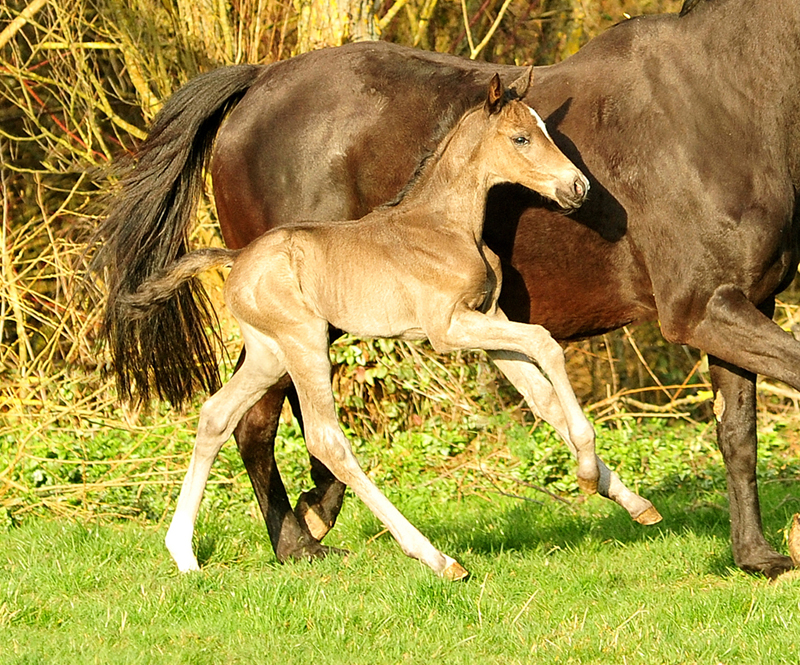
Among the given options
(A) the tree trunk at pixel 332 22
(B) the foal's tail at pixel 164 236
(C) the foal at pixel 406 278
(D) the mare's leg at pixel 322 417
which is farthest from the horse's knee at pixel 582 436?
(A) the tree trunk at pixel 332 22

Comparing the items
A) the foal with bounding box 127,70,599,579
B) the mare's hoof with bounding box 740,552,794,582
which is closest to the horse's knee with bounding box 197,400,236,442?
the foal with bounding box 127,70,599,579

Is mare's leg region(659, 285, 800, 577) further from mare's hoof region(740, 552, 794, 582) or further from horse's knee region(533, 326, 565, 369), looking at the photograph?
horse's knee region(533, 326, 565, 369)

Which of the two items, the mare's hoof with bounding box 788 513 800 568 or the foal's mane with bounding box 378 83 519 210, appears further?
the foal's mane with bounding box 378 83 519 210

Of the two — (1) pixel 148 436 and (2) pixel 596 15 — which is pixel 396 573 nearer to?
Answer: (1) pixel 148 436

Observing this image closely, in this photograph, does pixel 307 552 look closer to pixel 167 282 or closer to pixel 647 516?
pixel 167 282

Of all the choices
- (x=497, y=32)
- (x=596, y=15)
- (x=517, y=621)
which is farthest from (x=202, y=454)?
(x=596, y=15)

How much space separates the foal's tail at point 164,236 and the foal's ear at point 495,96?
4.86 ft

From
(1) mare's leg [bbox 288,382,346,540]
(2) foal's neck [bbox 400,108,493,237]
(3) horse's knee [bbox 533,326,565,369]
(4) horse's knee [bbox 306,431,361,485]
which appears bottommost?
(1) mare's leg [bbox 288,382,346,540]

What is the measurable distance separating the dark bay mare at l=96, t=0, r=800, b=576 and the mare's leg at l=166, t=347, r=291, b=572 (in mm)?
427

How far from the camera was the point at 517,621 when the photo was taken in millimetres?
3807

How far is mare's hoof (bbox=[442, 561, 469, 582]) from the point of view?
4.06 metres

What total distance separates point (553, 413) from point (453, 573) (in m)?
0.70

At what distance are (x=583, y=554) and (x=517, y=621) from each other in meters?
1.09

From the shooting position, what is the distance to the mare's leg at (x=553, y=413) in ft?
13.3
